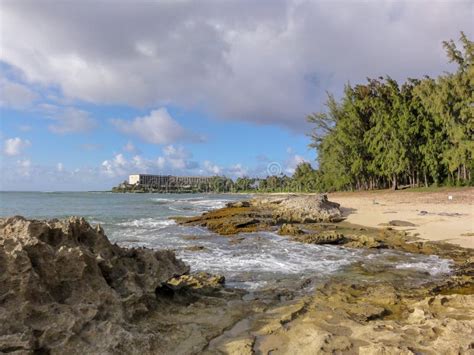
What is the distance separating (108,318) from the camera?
5496 millimetres

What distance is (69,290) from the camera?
18.8 feet

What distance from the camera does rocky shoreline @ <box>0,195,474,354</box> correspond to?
4.96 meters

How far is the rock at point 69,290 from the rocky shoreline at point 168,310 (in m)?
0.02

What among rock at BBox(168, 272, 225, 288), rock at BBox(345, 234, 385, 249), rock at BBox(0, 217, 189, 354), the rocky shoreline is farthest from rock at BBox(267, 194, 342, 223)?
rock at BBox(0, 217, 189, 354)

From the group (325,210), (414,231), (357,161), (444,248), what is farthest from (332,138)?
(444,248)

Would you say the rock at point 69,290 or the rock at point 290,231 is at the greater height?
the rock at point 69,290

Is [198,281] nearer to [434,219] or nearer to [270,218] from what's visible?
[270,218]

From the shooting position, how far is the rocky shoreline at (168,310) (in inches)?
195

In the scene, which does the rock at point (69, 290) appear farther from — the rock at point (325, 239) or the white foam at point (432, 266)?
the rock at point (325, 239)

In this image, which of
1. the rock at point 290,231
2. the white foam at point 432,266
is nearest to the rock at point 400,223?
the rock at point 290,231

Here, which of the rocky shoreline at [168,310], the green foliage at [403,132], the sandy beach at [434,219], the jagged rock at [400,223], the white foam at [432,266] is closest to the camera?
the rocky shoreline at [168,310]

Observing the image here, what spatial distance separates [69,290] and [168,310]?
5.85 feet

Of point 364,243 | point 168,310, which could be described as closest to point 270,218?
point 364,243

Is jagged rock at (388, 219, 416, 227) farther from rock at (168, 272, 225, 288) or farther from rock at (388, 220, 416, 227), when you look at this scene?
rock at (168, 272, 225, 288)
